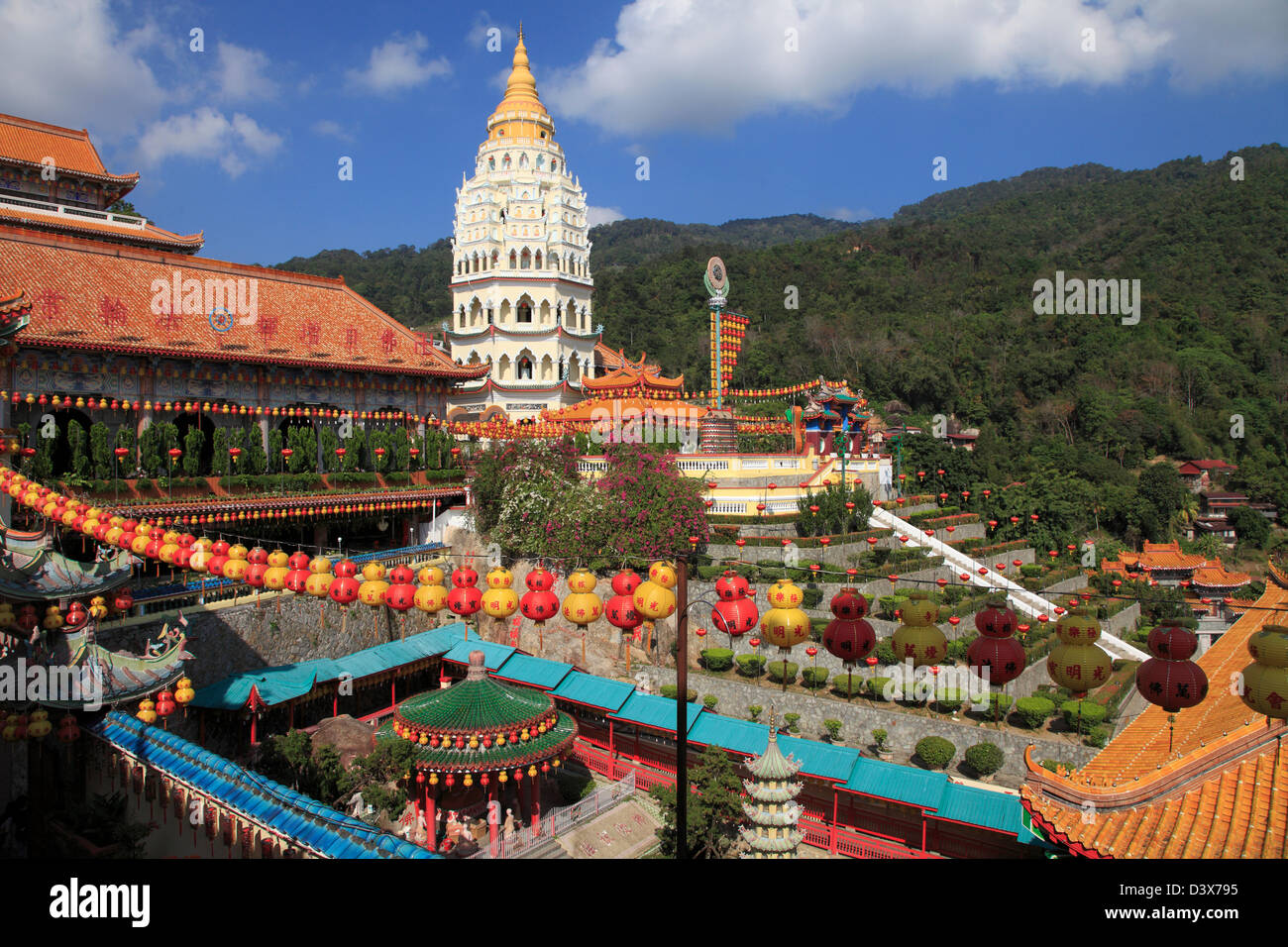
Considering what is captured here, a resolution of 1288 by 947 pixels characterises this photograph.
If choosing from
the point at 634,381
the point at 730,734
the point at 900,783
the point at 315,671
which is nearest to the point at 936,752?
the point at 900,783

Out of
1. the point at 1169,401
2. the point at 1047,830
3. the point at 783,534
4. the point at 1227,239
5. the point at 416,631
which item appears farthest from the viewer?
the point at 1227,239

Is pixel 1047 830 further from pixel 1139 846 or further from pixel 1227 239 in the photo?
pixel 1227 239

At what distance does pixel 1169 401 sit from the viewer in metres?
53.3

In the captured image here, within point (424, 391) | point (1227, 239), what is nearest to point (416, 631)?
point (424, 391)

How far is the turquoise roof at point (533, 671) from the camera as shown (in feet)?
62.1

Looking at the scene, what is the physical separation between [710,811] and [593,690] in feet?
16.9

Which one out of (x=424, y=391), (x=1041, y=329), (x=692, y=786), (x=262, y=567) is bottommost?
(x=692, y=786)

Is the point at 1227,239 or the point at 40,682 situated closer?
the point at 40,682

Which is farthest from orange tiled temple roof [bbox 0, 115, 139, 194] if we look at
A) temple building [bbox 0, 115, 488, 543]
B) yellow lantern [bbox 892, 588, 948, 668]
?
yellow lantern [bbox 892, 588, 948, 668]

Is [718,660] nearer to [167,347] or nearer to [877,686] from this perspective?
[877,686]

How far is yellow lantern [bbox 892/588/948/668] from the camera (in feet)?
29.7

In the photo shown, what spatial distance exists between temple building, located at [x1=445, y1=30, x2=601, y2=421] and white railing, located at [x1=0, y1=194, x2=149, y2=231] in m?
13.2

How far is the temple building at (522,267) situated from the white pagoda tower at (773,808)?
2593 cm
